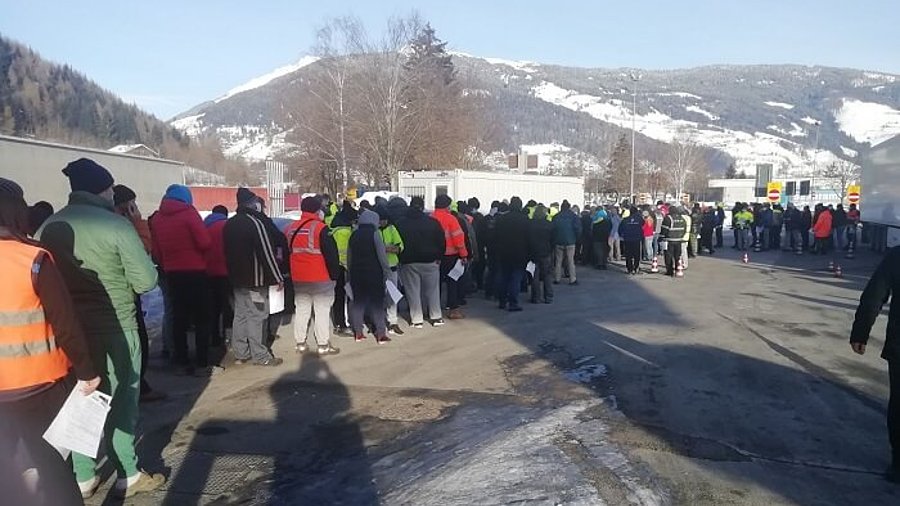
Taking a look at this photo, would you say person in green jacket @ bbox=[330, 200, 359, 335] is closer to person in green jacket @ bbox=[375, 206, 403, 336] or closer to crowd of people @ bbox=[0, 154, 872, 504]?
crowd of people @ bbox=[0, 154, 872, 504]

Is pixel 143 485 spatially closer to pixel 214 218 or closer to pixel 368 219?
pixel 214 218

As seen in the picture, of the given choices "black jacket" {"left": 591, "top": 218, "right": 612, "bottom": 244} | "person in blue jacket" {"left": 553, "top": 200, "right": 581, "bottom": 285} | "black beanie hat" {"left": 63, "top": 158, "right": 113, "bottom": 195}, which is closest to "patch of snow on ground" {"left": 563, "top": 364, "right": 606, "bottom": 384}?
"black beanie hat" {"left": 63, "top": 158, "right": 113, "bottom": 195}

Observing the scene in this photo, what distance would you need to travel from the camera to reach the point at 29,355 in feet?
10.7

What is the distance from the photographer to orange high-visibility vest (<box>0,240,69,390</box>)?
3.18 m

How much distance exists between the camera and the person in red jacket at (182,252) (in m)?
7.23

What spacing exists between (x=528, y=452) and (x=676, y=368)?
10.8 feet

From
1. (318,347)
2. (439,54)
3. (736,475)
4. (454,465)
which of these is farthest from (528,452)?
(439,54)

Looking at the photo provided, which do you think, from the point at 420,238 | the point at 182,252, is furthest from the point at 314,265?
the point at 420,238

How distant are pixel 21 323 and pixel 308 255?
4.95 m

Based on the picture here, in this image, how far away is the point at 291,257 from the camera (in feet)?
27.0

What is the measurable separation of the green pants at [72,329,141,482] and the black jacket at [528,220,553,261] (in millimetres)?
7849

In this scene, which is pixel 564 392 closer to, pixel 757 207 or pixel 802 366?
pixel 802 366

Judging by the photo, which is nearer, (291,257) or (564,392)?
(564,392)

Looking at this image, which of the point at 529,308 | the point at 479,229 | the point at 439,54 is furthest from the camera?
the point at 439,54
